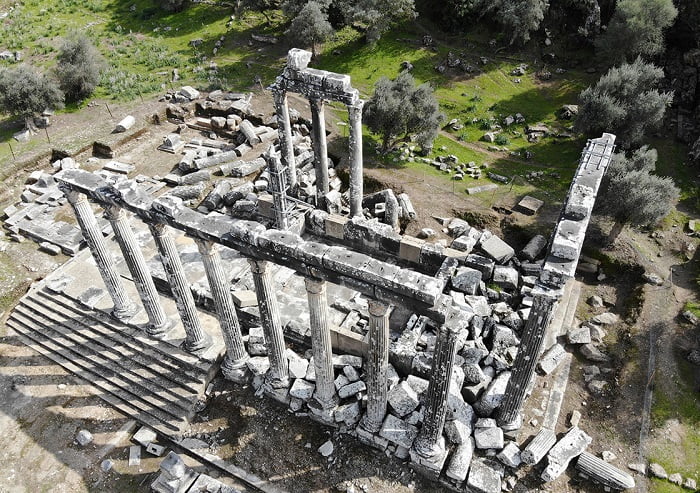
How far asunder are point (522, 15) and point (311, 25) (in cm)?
1423

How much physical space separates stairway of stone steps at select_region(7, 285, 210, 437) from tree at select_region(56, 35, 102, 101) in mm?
18938

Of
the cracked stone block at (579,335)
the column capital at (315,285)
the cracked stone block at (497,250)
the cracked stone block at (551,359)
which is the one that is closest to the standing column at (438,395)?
the column capital at (315,285)

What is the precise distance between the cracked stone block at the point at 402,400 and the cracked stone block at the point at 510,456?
269cm

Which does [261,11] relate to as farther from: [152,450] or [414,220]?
[152,450]

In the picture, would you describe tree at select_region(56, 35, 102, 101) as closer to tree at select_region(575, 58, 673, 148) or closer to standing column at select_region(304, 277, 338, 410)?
standing column at select_region(304, 277, 338, 410)

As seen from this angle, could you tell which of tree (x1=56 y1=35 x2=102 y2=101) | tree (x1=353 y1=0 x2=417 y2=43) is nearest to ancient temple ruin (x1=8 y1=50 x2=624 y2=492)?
tree (x1=56 y1=35 x2=102 y2=101)

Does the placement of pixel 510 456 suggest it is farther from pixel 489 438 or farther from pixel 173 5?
pixel 173 5

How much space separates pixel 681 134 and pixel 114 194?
28.4 meters

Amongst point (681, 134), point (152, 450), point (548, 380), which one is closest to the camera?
point (152, 450)

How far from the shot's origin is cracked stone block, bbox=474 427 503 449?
46.2 feet

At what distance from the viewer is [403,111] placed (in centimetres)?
2517

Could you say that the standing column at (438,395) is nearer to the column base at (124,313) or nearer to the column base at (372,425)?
the column base at (372,425)

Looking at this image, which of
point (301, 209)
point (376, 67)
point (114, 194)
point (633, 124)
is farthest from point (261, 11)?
point (114, 194)

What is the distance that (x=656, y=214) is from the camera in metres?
19.9
